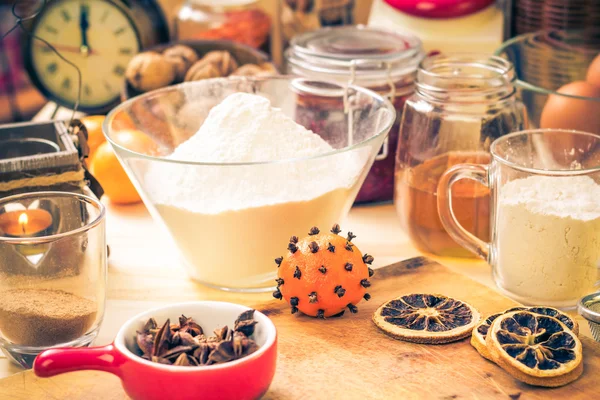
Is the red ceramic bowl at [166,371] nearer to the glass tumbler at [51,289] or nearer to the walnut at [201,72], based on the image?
the glass tumbler at [51,289]

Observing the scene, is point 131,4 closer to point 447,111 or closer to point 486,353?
point 447,111

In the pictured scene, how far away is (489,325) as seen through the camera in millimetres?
870

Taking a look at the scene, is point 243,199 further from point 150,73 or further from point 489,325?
point 150,73

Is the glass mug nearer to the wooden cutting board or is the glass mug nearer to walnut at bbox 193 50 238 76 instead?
the wooden cutting board

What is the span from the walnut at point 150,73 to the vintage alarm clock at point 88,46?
0.42 ft

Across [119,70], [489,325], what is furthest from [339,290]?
[119,70]

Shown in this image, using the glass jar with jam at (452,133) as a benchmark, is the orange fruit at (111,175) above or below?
below

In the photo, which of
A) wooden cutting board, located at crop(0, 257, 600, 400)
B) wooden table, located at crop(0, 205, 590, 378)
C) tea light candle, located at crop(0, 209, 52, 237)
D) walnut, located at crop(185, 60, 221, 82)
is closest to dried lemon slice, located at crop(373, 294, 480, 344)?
wooden cutting board, located at crop(0, 257, 600, 400)

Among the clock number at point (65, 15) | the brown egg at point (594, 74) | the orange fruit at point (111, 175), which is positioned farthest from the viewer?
the clock number at point (65, 15)

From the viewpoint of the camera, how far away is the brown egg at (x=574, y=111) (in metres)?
1.12

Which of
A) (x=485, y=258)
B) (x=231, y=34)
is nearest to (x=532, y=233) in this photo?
(x=485, y=258)

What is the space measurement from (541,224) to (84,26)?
38.2 inches

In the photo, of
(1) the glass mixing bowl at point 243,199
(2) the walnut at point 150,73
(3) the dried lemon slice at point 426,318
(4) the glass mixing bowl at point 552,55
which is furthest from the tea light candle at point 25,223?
(4) the glass mixing bowl at point 552,55

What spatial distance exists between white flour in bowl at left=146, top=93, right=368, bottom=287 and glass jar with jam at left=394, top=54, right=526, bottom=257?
114 mm
